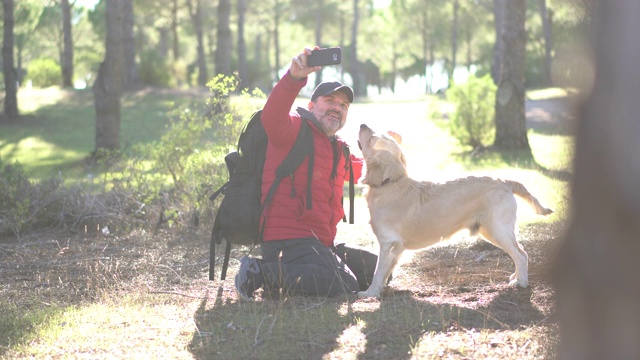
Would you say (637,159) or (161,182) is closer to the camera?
(637,159)

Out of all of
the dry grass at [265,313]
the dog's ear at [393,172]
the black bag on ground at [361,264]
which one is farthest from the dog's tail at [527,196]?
the black bag on ground at [361,264]

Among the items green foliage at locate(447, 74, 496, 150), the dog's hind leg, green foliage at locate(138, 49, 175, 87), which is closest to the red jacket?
the dog's hind leg

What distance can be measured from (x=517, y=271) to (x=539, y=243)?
176 centimetres

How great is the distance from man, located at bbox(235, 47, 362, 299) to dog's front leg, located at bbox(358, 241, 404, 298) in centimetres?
19

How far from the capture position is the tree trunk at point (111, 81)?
14.4m

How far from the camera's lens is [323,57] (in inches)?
199

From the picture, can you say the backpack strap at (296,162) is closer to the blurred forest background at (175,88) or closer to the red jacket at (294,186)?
the red jacket at (294,186)

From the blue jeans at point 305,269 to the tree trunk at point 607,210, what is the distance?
A: 6.96 feet

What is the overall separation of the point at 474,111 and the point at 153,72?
682 inches

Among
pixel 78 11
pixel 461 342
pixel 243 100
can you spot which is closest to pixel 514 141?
pixel 243 100

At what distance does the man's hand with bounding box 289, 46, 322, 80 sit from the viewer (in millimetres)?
5051

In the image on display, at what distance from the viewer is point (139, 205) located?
29.8 feet

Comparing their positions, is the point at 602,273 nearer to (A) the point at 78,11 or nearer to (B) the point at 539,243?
(B) the point at 539,243

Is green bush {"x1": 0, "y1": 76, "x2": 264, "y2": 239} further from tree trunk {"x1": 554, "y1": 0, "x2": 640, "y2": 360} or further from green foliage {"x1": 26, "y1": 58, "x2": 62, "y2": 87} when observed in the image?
green foliage {"x1": 26, "y1": 58, "x2": 62, "y2": 87}
